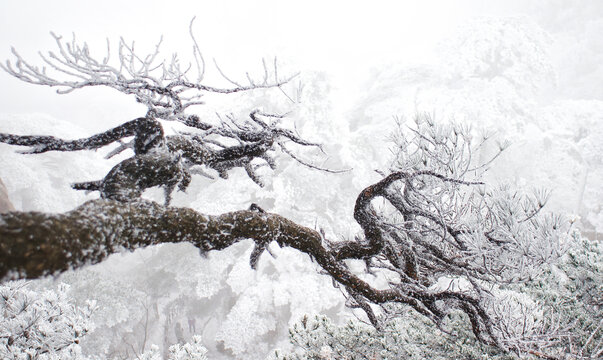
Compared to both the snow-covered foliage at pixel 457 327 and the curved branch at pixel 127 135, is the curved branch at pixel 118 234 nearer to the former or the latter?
the curved branch at pixel 127 135

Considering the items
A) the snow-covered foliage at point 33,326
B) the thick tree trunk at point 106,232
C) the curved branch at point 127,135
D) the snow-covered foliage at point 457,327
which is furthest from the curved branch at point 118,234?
the snow-covered foliage at point 33,326

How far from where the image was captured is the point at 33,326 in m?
4.24

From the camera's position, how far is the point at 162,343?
1262cm

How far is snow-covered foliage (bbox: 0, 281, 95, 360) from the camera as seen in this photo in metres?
4.04

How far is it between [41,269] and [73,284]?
14356 millimetres

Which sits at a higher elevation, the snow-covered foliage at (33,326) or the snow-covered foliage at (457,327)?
the snow-covered foliage at (457,327)

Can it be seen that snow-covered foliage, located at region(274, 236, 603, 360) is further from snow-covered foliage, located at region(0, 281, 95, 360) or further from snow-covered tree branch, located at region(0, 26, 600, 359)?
snow-covered foliage, located at region(0, 281, 95, 360)

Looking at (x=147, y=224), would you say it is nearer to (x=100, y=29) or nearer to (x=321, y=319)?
(x=321, y=319)

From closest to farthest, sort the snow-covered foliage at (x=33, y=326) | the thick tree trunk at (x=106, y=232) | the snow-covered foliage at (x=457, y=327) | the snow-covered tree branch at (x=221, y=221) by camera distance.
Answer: the thick tree trunk at (x=106, y=232)
the snow-covered tree branch at (x=221, y=221)
the snow-covered foliage at (x=457, y=327)
the snow-covered foliage at (x=33, y=326)

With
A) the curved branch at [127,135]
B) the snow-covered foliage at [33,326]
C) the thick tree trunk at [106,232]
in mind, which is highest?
the curved branch at [127,135]

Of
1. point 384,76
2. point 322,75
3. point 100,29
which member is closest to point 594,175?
point 384,76

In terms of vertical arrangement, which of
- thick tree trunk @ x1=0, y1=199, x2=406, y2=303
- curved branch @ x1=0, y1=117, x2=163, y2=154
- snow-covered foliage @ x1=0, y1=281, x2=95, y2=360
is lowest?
snow-covered foliage @ x1=0, y1=281, x2=95, y2=360

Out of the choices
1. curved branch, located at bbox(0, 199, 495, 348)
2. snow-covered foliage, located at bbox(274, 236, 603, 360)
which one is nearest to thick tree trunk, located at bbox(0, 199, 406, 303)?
curved branch, located at bbox(0, 199, 495, 348)

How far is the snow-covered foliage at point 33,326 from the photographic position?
404cm
